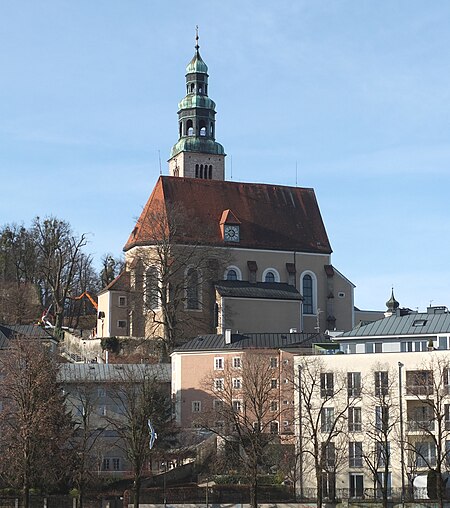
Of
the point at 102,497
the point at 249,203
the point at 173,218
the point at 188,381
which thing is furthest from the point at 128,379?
the point at 249,203

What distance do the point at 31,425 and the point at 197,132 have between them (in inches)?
3337

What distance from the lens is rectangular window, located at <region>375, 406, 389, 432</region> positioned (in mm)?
65438

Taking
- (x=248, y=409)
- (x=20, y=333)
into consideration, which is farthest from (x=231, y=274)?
(x=248, y=409)

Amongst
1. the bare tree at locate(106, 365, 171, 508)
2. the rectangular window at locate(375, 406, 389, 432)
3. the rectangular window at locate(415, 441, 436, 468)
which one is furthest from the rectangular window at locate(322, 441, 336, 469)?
the bare tree at locate(106, 365, 171, 508)

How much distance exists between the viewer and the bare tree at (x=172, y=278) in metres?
102

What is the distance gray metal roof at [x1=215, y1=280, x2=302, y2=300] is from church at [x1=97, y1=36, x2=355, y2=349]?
0.36 ft

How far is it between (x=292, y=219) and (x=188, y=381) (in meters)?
34.9

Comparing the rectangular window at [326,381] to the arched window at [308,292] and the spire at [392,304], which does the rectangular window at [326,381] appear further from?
the arched window at [308,292]

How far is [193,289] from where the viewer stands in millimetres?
106125

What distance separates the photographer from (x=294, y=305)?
10625 centimetres

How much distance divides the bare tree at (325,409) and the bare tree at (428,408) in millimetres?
3727

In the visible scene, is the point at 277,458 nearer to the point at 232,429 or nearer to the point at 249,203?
the point at 232,429

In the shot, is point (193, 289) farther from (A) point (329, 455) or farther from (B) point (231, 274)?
(A) point (329, 455)

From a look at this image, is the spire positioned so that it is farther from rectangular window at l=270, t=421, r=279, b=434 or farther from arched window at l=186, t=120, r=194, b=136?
arched window at l=186, t=120, r=194, b=136
